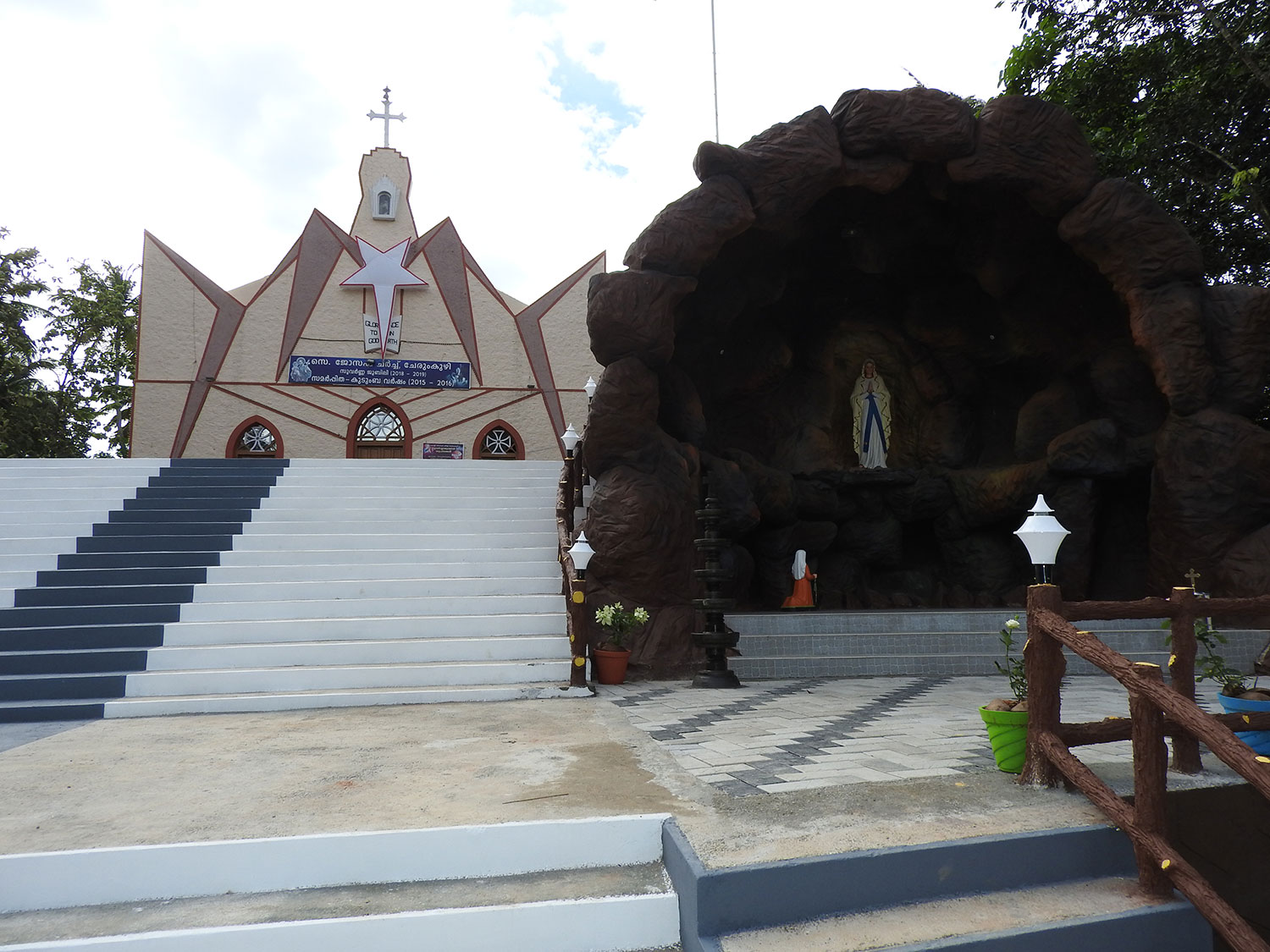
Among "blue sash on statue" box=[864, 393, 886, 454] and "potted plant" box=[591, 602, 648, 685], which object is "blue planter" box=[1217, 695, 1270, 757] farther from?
"blue sash on statue" box=[864, 393, 886, 454]

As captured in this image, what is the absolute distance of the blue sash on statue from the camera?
11742mm

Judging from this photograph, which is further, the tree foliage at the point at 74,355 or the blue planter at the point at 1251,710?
the tree foliage at the point at 74,355

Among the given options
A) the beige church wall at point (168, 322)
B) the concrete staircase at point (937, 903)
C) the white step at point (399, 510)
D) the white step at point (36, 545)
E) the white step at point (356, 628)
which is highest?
the beige church wall at point (168, 322)

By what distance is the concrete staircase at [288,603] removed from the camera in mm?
5656

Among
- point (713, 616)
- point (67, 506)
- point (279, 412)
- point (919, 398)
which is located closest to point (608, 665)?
point (713, 616)

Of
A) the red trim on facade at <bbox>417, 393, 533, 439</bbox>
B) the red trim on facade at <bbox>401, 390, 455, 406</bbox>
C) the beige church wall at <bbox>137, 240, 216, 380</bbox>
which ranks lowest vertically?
the red trim on facade at <bbox>417, 393, 533, 439</bbox>

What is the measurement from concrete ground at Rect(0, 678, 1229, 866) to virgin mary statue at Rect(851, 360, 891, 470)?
6.42 metres

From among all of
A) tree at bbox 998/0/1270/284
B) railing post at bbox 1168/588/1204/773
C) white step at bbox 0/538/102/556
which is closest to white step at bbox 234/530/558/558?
white step at bbox 0/538/102/556

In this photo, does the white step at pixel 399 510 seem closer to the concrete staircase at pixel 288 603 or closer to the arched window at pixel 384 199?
the concrete staircase at pixel 288 603

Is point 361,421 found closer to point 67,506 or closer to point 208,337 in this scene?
point 208,337

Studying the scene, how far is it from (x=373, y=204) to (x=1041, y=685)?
15.4 m

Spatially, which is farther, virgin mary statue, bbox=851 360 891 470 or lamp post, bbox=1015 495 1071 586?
virgin mary statue, bbox=851 360 891 470

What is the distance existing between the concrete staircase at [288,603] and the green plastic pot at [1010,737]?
322 centimetres

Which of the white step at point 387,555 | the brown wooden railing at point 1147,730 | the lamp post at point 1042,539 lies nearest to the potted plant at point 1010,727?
the brown wooden railing at point 1147,730
